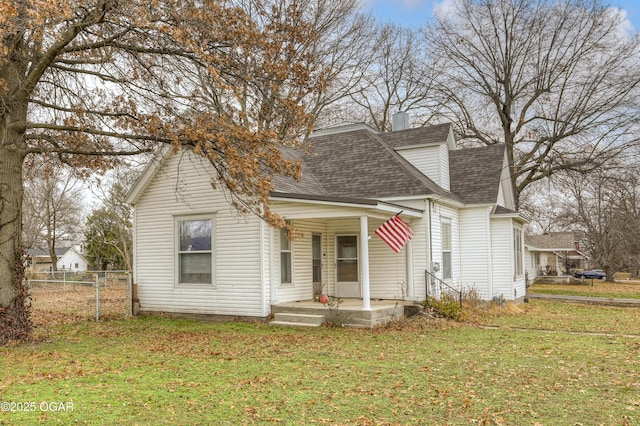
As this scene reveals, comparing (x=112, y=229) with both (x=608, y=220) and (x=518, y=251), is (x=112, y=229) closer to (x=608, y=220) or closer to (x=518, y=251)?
(x=518, y=251)

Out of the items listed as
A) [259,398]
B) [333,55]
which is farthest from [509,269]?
[333,55]

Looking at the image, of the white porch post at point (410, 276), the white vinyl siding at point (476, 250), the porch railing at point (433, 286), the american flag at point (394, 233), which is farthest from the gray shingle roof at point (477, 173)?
the american flag at point (394, 233)

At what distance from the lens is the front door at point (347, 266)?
14.6 meters

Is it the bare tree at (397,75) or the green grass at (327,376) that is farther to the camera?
the bare tree at (397,75)

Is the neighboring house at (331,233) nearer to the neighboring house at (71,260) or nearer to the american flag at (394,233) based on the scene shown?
the american flag at (394,233)

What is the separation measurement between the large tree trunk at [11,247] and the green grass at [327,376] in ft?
1.72

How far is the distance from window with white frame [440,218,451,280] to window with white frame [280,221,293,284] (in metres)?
4.98

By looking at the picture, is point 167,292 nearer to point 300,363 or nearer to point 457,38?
point 300,363

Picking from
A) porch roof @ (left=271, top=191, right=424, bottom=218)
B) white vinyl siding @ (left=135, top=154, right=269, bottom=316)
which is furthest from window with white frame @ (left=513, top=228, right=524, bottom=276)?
white vinyl siding @ (left=135, top=154, right=269, bottom=316)

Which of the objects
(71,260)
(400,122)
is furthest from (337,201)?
(71,260)

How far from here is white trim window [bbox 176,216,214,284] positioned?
13266mm

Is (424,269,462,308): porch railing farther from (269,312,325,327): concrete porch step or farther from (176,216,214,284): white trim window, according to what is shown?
(176,216,214,284): white trim window

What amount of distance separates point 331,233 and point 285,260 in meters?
2.20

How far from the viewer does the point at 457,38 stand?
27953 millimetres
